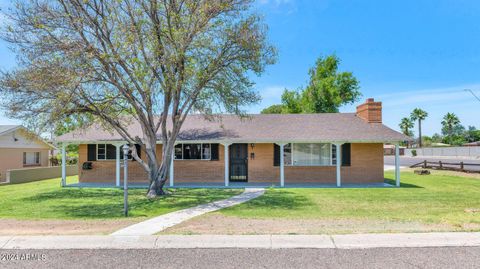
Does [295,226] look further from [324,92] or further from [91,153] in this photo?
[324,92]

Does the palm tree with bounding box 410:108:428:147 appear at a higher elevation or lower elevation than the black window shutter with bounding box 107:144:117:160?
higher

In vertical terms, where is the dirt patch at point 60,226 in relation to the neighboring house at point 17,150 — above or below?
below

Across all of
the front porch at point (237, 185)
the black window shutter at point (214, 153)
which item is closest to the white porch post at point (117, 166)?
the front porch at point (237, 185)

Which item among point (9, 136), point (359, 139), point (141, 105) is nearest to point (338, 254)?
point (141, 105)

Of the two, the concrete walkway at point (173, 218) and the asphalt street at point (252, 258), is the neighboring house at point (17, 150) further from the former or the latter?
the asphalt street at point (252, 258)

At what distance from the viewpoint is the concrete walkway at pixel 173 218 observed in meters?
7.16

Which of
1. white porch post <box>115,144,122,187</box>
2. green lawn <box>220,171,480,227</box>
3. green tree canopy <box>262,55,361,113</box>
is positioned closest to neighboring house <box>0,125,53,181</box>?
white porch post <box>115,144,122,187</box>

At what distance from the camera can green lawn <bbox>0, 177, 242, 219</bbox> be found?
9.23 metres

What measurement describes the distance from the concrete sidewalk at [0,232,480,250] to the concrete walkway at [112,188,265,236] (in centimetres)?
55

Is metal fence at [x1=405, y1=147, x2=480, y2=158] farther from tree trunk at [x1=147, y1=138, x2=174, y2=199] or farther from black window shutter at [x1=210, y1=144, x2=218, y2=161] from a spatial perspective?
tree trunk at [x1=147, y1=138, x2=174, y2=199]

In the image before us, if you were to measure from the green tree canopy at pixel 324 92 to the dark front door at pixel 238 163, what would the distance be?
21.3 m

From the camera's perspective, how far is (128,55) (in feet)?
38.0

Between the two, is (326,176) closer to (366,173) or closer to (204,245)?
(366,173)

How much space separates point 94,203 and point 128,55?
537cm
